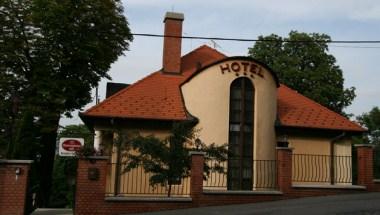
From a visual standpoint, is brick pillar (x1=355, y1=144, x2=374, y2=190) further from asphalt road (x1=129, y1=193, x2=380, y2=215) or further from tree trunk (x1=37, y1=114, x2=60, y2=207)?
tree trunk (x1=37, y1=114, x2=60, y2=207)

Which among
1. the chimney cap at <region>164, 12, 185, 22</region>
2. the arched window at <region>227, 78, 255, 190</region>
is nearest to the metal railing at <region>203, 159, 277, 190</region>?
the arched window at <region>227, 78, 255, 190</region>

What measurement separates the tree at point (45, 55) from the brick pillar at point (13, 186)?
30.7ft

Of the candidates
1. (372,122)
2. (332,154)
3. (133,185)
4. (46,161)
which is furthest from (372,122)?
(133,185)

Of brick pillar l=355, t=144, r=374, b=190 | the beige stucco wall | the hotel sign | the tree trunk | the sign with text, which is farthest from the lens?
the tree trunk

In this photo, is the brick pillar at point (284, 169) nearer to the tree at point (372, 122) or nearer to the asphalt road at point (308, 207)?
the asphalt road at point (308, 207)

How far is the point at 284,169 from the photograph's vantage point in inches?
682

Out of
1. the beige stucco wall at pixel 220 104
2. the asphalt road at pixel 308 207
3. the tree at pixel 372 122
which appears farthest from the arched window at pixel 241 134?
the tree at pixel 372 122

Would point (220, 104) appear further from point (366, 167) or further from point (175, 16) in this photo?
Result: point (175, 16)

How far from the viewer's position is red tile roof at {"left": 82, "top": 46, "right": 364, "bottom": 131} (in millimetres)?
20906

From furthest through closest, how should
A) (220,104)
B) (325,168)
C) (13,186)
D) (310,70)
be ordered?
1. (310,70)
2. (325,168)
3. (220,104)
4. (13,186)

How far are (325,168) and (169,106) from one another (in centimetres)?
696

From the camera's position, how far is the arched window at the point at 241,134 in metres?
20.5

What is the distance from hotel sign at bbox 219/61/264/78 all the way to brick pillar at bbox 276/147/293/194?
453cm

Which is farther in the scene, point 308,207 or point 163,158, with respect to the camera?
point 163,158
